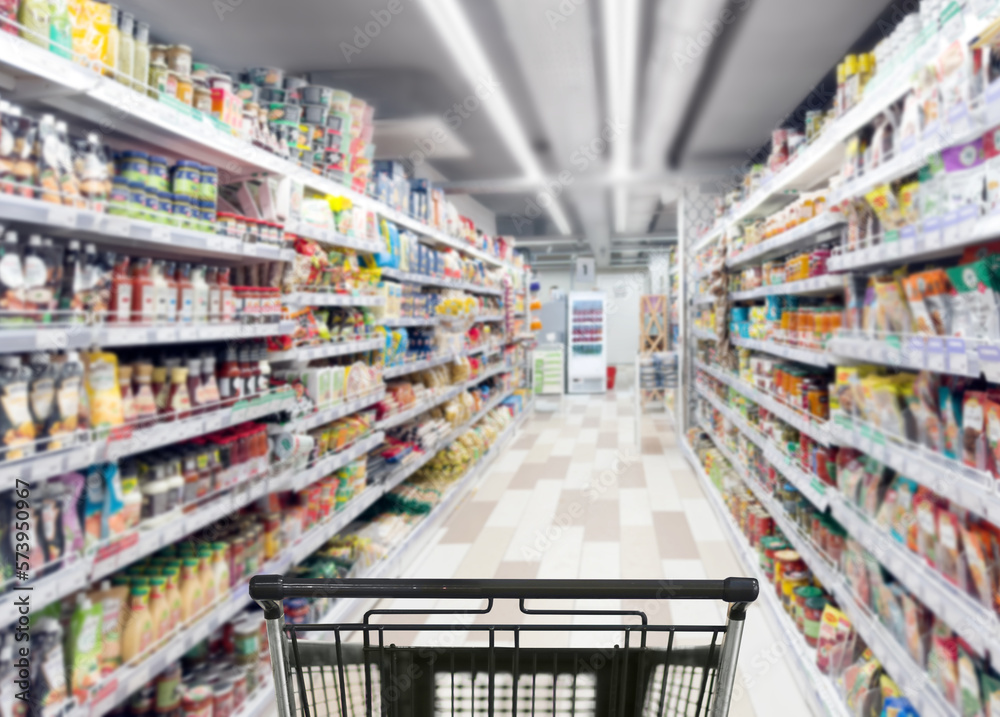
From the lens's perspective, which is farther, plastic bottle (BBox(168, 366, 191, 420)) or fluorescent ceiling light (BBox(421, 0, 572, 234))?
fluorescent ceiling light (BBox(421, 0, 572, 234))

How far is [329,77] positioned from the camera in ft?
15.3

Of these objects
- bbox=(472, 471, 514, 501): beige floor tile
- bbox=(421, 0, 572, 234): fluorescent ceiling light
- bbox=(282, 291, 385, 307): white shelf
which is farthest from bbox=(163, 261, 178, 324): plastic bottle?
bbox=(472, 471, 514, 501): beige floor tile

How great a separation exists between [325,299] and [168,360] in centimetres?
113

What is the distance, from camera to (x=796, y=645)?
2830 millimetres

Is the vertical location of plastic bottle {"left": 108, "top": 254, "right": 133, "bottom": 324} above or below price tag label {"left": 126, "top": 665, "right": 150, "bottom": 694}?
above

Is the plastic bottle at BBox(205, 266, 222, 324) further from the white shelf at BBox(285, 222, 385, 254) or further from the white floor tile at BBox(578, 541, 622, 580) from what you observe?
the white floor tile at BBox(578, 541, 622, 580)

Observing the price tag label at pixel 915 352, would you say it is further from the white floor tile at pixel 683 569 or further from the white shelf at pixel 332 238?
the white shelf at pixel 332 238

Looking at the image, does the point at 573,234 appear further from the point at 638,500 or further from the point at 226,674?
the point at 226,674

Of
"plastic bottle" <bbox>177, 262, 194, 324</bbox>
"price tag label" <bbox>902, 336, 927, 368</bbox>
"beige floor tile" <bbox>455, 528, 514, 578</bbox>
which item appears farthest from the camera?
"beige floor tile" <bbox>455, 528, 514, 578</bbox>

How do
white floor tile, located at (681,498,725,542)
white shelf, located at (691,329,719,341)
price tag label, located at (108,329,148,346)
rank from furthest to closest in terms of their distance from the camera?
white shelf, located at (691,329,719,341) → white floor tile, located at (681,498,725,542) → price tag label, located at (108,329,148,346)

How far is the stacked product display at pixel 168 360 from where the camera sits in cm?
162

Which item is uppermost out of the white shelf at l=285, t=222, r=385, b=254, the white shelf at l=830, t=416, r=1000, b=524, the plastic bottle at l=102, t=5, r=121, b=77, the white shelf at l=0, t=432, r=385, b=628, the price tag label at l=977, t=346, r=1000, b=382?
the plastic bottle at l=102, t=5, r=121, b=77

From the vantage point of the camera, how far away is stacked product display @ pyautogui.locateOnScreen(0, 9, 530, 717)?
5.30 feet

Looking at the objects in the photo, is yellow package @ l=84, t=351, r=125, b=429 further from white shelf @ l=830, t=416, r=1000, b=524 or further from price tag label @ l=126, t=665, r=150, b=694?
white shelf @ l=830, t=416, r=1000, b=524
